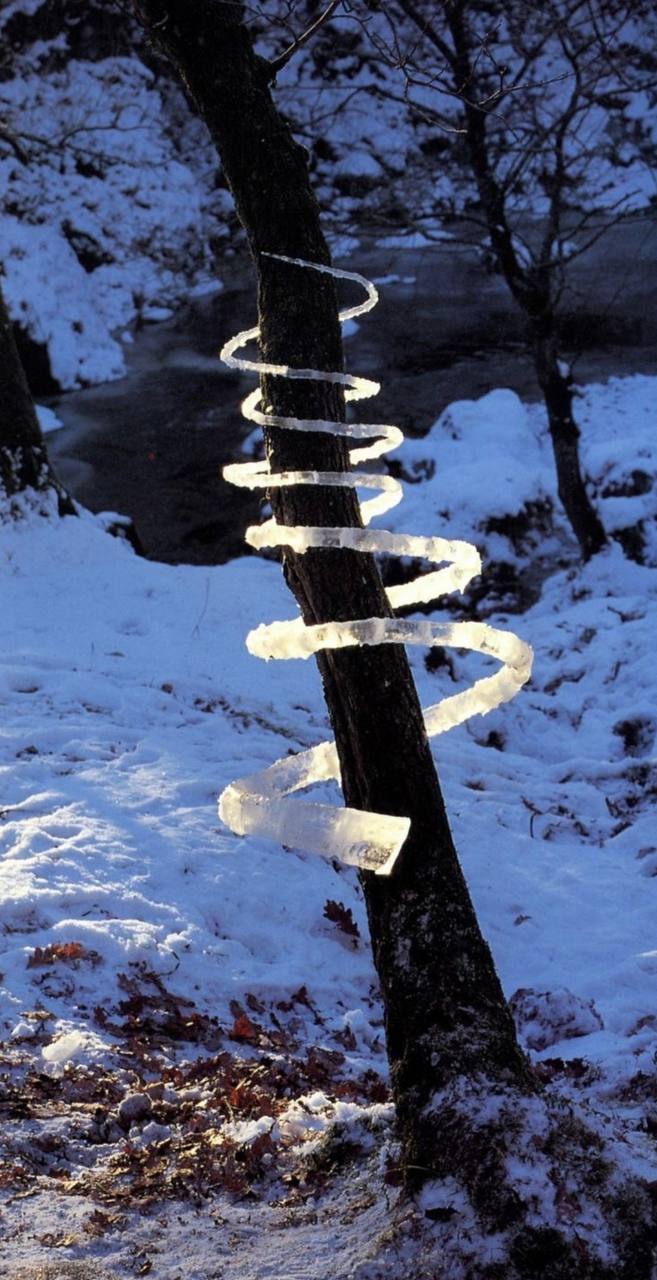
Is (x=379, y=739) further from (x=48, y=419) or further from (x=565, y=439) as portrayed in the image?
(x=48, y=419)

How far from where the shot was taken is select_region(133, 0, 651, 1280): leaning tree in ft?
10.6

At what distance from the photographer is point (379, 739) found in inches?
145

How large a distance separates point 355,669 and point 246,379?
15.3 metres

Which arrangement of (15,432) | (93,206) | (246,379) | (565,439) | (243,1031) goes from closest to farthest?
(243,1031), (15,432), (565,439), (246,379), (93,206)

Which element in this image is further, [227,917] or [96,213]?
[96,213]

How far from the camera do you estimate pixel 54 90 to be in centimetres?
2455

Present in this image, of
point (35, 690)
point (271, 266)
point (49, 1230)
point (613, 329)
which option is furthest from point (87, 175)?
point (49, 1230)

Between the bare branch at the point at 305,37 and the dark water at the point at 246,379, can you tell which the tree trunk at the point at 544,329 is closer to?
the dark water at the point at 246,379

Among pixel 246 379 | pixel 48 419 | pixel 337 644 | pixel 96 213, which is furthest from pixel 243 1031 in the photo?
pixel 96 213

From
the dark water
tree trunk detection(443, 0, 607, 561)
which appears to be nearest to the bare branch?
tree trunk detection(443, 0, 607, 561)

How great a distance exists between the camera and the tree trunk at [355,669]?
11.4ft

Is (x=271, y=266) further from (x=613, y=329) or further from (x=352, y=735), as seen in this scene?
(x=613, y=329)

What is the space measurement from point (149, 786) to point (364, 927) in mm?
1541

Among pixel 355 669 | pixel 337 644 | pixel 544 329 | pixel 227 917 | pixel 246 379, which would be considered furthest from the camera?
pixel 246 379
